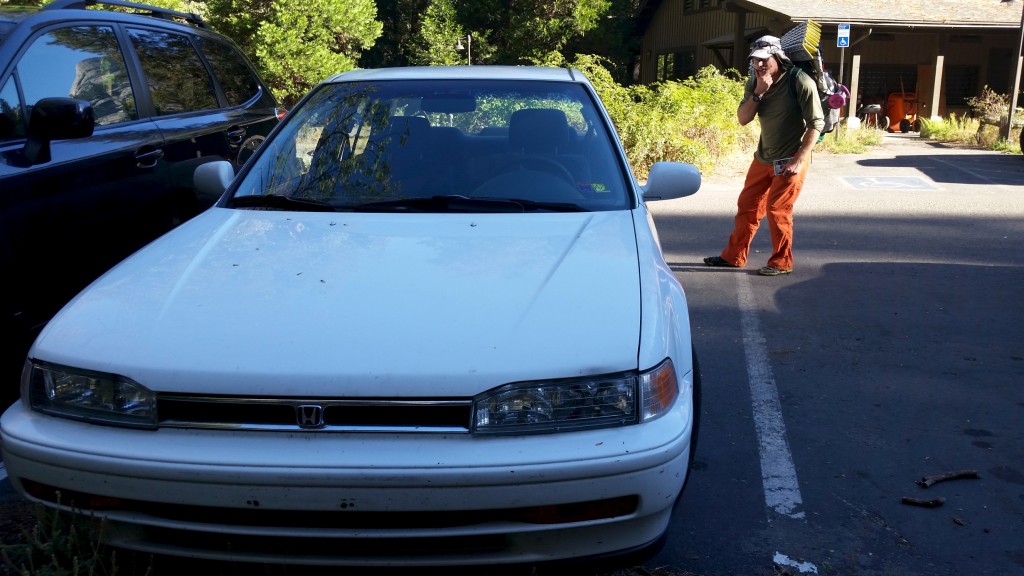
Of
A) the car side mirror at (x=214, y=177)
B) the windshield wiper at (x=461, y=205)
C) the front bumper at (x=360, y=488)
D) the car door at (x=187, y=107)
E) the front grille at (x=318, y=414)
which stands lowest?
the front bumper at (x=360, y=488)

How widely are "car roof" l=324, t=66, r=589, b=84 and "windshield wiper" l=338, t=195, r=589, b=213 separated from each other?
0.91 m

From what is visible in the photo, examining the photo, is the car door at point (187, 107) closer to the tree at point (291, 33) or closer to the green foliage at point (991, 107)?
the tree at point (291, 33)

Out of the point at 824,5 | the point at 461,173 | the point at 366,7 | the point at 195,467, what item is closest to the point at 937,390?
the point at 461,173

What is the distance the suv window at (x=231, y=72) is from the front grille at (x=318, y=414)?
3.94m

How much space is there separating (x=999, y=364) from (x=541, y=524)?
3.75m

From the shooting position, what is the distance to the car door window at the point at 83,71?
4188 millimetres

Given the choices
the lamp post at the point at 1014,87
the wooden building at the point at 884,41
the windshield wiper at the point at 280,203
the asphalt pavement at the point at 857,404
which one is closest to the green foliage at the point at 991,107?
the lamp post at the point at 1014,87

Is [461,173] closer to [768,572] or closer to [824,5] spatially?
[768,572]

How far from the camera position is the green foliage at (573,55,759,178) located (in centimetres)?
1273

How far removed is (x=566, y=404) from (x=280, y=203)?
169cm

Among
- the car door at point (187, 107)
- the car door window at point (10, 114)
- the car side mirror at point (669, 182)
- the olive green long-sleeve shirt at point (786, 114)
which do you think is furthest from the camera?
the olive green long-sleeve shirt at point (786, 114)

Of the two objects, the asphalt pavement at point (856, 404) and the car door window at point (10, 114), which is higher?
the car door window at point (10, 114)

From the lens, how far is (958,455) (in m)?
3.87

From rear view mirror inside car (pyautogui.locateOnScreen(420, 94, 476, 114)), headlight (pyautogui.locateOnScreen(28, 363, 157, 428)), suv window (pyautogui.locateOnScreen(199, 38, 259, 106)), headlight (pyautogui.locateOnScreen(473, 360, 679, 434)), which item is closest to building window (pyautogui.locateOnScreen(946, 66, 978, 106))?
suv window (pyautogui.locateOnScreen(199, 38, 259, 106))
